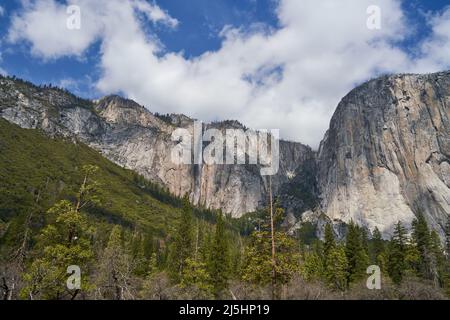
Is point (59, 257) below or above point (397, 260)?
below

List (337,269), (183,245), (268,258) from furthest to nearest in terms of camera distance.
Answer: (183,245) → (337,269) → (268,258)

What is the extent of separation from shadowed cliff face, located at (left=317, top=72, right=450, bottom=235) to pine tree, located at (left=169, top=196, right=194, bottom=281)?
125m

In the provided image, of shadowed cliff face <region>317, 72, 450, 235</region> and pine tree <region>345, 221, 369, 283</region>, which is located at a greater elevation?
shadowed cliff face <region>317, 72, 450, 235</region>

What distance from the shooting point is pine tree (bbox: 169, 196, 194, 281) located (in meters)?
60.6

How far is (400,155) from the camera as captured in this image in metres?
175

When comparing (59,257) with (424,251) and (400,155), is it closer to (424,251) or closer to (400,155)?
(424,251)

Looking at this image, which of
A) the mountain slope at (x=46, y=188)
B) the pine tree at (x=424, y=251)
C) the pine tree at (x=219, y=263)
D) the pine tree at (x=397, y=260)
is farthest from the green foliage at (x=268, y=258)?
the mountain slope at (x=46, y=188)

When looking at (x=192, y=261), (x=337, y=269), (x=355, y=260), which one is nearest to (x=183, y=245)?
(x=192, y=261)

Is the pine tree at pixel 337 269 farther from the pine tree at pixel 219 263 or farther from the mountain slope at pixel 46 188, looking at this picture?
the mountain slope at pixel 46 188

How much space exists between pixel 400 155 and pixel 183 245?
14151 cm
